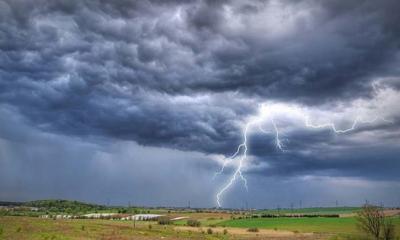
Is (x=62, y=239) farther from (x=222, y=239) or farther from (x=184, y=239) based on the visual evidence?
(x=222, y=239)

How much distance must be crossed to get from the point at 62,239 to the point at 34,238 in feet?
12.8

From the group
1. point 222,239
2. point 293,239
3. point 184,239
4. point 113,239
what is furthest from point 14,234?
point 293,239

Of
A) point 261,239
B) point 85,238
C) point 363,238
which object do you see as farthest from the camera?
point 261,239

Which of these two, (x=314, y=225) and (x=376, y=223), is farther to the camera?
(x=314, y=225)

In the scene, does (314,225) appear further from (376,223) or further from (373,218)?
(373,218)

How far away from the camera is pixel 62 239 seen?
6125cm

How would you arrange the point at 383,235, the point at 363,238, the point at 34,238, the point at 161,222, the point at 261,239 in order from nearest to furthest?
1. the point at 34,238
2. the point at 383,235
3. the point at 363,238
4. the point at 261,239
5. the point at 161,222

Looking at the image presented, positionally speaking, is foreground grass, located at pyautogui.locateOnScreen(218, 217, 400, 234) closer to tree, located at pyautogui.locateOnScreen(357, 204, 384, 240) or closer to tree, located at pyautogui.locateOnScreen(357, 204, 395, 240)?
tree, located at pyautogui.locateOnScreen(357, 204, 395, 240)

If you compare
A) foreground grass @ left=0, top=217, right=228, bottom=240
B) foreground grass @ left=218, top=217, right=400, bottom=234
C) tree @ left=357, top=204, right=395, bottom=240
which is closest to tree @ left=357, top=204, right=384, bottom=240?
tree @ left=357, top=204, right=395, bottom=240

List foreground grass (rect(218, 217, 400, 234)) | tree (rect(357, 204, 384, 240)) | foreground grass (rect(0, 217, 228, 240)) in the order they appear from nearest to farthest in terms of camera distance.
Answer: foreground grass (rect(0, 217, 228, 240)), tree (rect(357, 204, 384, 240)), foreground grass (rect(218, 217, 400, 234))

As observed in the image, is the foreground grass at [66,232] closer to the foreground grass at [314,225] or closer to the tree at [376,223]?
the tree at [376,223]

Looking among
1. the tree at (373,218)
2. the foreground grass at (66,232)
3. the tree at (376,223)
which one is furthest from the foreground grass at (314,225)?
the foreground grass at (66,232)

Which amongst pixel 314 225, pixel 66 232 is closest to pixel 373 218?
pixel 66 232

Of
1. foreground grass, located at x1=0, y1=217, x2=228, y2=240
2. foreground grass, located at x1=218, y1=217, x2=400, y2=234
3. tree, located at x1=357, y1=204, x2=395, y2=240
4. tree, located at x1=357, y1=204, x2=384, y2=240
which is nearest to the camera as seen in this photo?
foreground grass, located at x1=0, y1=217, x2=228, y2=240
